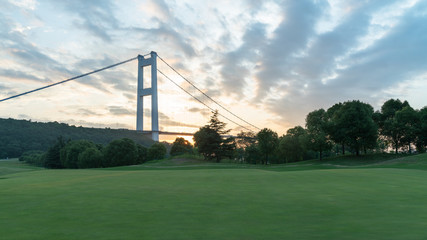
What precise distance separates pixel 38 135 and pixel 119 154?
48.1 metres

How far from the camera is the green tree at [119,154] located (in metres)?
57.0

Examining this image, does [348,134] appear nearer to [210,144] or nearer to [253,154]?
[210,144]

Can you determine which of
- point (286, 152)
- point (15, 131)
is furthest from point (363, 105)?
point (15, 131)

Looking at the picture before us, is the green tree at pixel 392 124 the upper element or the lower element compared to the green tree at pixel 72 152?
upper

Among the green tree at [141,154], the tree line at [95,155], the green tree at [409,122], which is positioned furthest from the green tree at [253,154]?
the green tree at [409,122]

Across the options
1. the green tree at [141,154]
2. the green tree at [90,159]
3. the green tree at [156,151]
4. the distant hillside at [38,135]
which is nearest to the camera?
the green tree at [90,159]

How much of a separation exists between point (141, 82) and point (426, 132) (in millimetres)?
59027

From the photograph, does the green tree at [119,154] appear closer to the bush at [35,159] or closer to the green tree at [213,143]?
the green tree at [213,143]

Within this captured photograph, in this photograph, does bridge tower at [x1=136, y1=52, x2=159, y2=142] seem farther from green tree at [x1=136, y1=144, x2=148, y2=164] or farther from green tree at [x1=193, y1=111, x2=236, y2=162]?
green tree at [x1=193, y1=111, x2=236, y2=162]

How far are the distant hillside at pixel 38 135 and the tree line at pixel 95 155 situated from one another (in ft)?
32.7

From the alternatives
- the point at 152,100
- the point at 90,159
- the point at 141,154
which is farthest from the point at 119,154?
the point at 152,100

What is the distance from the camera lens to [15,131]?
85.3 metres

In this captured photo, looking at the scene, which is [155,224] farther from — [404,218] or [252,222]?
[404,218]

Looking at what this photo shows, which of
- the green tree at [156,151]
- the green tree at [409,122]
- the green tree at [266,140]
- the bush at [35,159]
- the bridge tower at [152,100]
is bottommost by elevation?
the bush at [35,159]
